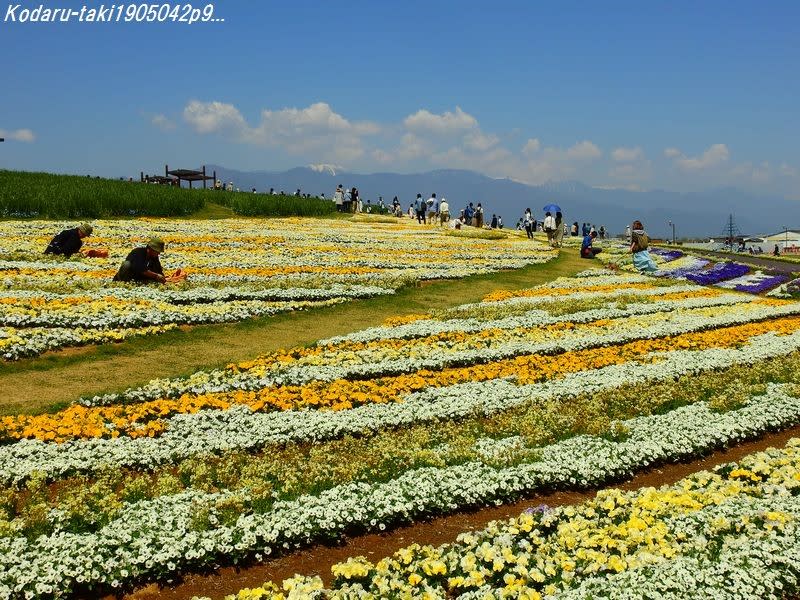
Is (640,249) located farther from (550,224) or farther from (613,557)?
(613,557)

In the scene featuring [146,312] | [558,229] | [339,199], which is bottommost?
[146,312]

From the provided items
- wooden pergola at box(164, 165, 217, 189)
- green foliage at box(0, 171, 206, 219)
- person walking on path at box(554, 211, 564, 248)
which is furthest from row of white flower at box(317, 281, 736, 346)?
wooden pergola at box(164, 165, 217, 189)

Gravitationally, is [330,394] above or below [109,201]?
below

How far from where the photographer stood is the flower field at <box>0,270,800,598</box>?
8.08 meters

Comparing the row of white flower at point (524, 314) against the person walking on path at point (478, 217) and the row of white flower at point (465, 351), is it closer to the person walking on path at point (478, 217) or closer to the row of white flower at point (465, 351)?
the row of white flower at point (465, 351)

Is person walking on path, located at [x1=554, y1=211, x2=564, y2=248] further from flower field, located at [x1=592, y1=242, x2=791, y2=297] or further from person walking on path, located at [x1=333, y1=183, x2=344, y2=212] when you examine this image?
person walking on path, located at [x1=333, y1=183, x2=344, y2=212]

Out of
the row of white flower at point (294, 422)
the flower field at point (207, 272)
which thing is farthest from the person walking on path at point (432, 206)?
the row of white flower at point (294, 422)

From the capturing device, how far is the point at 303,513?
30.4 feet

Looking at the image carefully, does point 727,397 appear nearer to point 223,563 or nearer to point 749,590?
point 749,590

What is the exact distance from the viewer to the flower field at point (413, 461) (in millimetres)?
8078

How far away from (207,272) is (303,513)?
20755 millimetres

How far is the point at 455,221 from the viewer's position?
62.8 metres

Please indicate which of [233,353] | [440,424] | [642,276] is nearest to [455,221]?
[642,276]

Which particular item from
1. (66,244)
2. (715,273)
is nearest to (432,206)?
(715,273)
